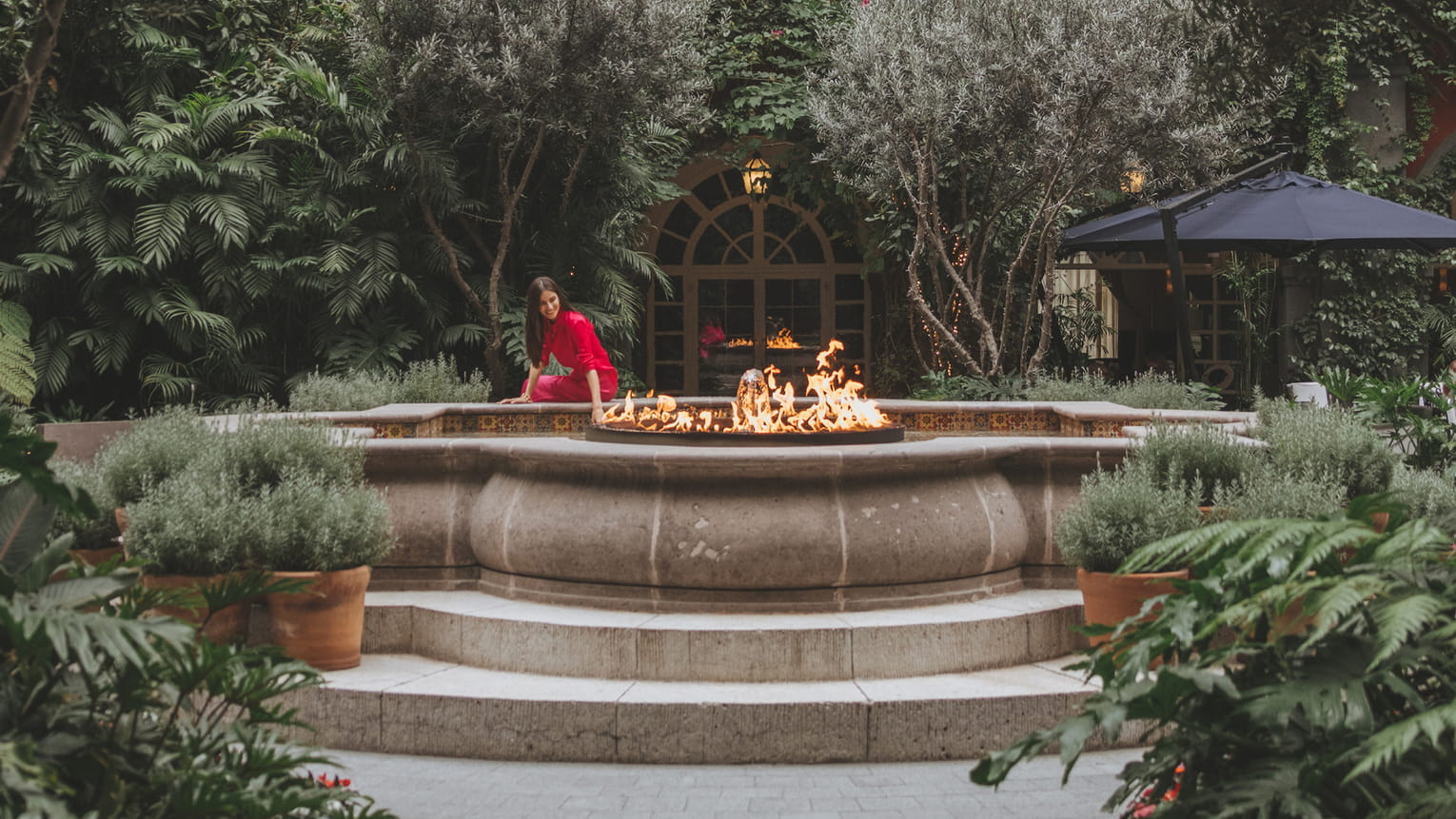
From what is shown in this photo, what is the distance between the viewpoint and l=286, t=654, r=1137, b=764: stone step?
178 inches

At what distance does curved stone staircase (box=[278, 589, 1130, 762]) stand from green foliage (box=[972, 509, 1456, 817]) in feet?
6.35

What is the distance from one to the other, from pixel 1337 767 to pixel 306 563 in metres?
3.85

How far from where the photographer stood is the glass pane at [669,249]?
1830cm

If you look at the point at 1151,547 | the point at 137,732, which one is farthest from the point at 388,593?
the point at 1151,547

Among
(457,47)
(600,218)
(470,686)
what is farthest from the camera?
(600,218)

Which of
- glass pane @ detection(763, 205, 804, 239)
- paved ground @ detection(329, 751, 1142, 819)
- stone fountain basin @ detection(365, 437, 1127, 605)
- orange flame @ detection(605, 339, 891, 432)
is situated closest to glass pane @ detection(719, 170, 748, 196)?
glass pane @ detection(763, 205, 804, 239)

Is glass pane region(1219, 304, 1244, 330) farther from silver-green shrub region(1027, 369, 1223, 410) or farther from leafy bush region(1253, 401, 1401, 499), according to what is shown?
leafy bush region(1253, 401, 1401, 499)

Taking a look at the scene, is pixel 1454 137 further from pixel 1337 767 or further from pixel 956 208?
pixel 1337 767

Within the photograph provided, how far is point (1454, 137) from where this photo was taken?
15422 millimetres

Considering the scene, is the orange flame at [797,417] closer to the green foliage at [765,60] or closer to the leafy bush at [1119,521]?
the leafy bush at [1119,521]

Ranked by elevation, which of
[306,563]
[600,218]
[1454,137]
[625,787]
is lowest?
[625,787]

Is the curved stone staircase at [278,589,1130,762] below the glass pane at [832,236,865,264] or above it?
below

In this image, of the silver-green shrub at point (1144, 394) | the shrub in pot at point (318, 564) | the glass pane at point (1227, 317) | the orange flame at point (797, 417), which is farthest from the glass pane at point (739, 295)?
the shrub in pot at point (318, 564)

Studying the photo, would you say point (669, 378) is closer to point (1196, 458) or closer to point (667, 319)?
point (667, 319)
